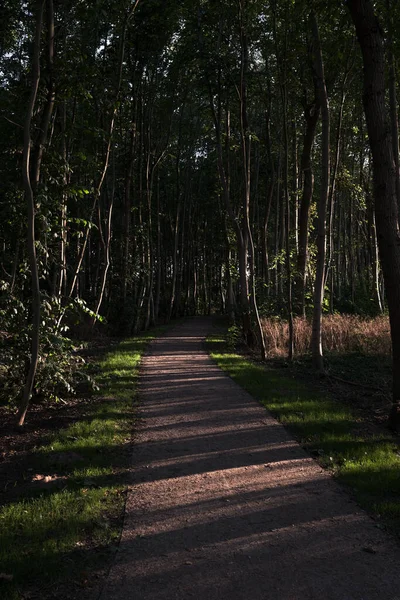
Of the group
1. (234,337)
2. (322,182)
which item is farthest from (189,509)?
(234,337)

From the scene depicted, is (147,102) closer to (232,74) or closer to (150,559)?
(232,74)

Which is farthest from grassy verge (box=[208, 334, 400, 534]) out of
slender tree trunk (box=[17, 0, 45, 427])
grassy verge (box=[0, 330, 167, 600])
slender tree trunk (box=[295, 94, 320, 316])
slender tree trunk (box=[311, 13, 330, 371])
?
slender tree trunk (box=[295, 94, 320, 316])

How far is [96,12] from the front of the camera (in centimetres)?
964

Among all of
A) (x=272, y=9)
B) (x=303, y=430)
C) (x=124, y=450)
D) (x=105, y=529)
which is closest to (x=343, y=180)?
(x=272, y=9)

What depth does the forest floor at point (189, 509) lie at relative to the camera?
10.5 ft

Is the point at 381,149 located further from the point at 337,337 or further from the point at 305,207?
the point at 305,207

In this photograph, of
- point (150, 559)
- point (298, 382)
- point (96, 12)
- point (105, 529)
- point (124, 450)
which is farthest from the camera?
point (298, 382)

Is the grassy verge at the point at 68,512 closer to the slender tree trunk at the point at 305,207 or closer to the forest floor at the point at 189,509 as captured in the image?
the forest floor at the point at 189,509

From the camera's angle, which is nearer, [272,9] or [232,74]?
[272,9]

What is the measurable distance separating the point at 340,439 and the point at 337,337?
962cm

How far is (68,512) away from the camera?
4.19 m

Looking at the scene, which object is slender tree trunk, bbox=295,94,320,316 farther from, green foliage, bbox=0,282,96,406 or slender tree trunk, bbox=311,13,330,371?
green foliage, bbox=0,282,96,406

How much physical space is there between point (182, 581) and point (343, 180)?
1710 centimetres

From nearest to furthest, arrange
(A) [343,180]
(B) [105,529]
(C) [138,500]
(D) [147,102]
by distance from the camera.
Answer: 1. (B) [105,529]
2. (C) [138,500]
3. (A) [343,180]
4. (D) [147,102]
